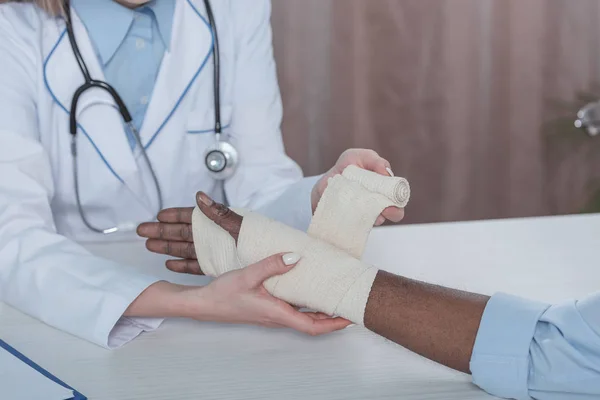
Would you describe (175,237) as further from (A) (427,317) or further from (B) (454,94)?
(B) (454,94)

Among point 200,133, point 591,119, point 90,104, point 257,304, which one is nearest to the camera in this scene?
point 257,304

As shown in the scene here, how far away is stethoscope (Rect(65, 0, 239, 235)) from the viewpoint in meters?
1.23

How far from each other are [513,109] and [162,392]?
2093 mm

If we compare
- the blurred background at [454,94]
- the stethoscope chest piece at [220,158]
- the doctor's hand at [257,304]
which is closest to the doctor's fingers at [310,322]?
the doctor's hand at [257,304]

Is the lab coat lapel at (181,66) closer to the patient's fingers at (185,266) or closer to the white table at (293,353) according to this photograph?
the white table at (293,353)

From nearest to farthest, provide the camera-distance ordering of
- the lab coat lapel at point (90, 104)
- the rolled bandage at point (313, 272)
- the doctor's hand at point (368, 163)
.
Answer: the rolled bandage at point (313, 272) → the doctor's hand at point (368, 163) → the lab coat lapel at point (90, 104)

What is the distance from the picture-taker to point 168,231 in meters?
0.99

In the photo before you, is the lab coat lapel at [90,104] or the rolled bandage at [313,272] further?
the lab coat lapel at [90,104]

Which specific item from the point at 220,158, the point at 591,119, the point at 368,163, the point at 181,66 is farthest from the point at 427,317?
the point at 591,119

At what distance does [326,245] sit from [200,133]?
1.87 ft

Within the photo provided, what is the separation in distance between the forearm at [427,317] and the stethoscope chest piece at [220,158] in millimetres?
552

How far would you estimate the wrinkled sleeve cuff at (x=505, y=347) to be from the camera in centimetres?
72

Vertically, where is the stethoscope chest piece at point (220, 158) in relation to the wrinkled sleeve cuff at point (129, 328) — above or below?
above

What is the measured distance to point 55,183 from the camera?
1.30 metres
